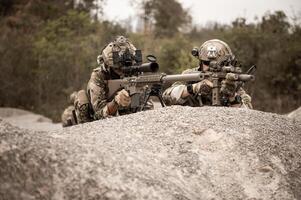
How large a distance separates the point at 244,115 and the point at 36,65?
52.4 ft

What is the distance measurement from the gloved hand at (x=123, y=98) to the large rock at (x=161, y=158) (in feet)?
4.03

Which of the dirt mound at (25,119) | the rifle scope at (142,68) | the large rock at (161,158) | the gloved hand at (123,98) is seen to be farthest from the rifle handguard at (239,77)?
the dirt mound at (25,119)

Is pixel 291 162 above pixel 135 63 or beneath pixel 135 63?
beneath

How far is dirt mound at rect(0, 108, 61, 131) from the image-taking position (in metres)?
15.6

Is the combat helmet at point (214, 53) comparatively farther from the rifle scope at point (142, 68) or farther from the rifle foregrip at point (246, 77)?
the rifle foregrip at point (246, 77)

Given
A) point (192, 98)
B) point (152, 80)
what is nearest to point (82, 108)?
point (152, 80)

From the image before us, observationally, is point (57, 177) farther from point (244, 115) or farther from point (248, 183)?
point (244, 115)

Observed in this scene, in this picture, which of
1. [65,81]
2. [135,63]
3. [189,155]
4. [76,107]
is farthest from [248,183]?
[65,81]

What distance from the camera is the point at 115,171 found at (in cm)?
435

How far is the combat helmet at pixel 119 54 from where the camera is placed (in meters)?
7.72

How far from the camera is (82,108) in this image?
8227 millimetres

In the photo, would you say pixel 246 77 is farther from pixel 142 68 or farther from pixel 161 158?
pixel 161 158

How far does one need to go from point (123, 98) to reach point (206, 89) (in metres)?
0.94

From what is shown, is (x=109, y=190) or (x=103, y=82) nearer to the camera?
(x=109, y=190)
